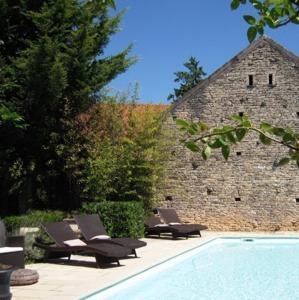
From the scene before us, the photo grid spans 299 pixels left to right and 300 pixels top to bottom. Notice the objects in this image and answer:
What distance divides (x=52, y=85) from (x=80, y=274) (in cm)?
592

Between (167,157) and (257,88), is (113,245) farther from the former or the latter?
(257,88)

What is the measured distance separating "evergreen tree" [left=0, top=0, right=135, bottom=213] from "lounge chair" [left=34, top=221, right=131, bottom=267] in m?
4.52

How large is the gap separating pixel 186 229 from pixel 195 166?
3.64 m

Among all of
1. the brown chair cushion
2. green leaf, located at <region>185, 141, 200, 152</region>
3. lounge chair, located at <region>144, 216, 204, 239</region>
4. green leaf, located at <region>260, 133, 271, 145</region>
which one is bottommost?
lounge chair, located at <region>144, 216, 204, 239</region>

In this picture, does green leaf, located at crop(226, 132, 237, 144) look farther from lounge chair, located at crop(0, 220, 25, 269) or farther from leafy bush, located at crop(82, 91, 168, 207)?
leafy bush, located at crop(82, 91, 168, 207)

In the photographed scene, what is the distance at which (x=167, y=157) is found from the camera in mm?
17312

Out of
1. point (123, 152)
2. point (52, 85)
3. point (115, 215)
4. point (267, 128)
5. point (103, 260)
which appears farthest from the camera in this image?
point (123, 152)

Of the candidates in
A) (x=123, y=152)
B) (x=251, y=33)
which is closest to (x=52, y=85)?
(x=123, y=152)

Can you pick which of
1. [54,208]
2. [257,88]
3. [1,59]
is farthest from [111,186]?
[257,88]

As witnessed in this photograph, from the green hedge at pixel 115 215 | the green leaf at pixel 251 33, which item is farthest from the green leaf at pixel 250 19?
the green hedge at pixel 115 215

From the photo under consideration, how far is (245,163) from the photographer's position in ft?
57.4

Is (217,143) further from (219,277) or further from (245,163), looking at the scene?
(245,163)

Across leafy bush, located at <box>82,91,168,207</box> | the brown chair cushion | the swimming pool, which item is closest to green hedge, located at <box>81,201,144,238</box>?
leafy bush, located at <box>82,91,168,207</box>

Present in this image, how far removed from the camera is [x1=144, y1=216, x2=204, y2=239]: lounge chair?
14.5 metres
